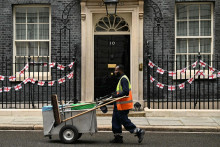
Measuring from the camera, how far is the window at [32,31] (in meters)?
14.9

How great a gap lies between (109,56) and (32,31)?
2.77m

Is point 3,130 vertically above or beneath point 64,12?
beneath

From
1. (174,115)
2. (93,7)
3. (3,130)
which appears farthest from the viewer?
(93,7)

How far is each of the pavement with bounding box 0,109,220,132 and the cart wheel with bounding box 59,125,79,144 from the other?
2073mm

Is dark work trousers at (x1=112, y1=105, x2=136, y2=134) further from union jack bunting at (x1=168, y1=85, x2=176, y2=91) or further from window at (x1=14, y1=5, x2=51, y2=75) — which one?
window at (x1=14, y1=5, x2=51, y2=75)

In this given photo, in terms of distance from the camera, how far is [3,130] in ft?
37.5

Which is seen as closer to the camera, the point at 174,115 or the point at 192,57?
the point at 174,115

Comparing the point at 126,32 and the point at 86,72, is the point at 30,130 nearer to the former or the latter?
the point at 86,72

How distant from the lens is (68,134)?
30.7ft

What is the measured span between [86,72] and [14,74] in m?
2.42

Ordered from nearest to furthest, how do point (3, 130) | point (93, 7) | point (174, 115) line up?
point (3, 130) → point (174, 115) → point (93, 7)

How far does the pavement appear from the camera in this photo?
11375 mm

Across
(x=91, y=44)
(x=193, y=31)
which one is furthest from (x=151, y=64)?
(x=91, y=44)

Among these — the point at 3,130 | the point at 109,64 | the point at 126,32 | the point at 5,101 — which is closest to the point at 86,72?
the point at 109,64
